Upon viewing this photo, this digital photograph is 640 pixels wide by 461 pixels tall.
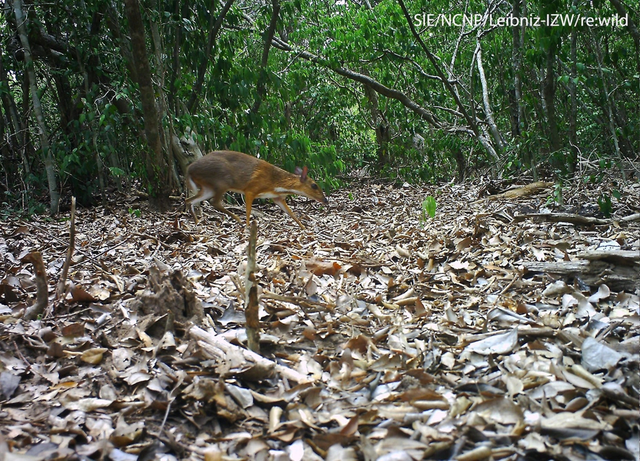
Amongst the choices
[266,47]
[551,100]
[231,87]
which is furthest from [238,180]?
[551,100]

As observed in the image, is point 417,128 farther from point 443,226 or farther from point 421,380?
point 421,380

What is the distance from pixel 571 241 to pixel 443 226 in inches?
55.0

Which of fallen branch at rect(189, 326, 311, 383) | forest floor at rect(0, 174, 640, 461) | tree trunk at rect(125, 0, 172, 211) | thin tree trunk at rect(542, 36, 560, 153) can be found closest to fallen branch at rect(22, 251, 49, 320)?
forest floor at rect(0, 174, 640, 461)

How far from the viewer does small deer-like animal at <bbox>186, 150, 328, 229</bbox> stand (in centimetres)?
660

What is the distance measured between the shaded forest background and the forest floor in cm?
270

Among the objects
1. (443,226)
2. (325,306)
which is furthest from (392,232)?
(325,306)

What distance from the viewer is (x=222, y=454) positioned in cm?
166

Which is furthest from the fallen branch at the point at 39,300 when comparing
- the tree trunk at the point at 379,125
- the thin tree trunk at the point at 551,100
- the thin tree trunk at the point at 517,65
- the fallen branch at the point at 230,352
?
the tree trunk at the point at 379,125

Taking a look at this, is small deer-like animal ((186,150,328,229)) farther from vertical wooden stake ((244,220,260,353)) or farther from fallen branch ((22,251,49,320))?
vertical wooden stake ((244,220,260,353))

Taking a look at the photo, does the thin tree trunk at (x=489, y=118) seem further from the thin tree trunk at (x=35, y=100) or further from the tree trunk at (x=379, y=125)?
the thin tree trunk at (x=35, y=100)

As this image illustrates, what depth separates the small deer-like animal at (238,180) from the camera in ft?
21.6

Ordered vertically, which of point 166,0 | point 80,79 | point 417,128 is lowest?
point 417,128

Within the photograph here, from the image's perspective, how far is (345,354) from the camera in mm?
2354

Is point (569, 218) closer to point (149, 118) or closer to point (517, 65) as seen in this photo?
point (517, 65)
